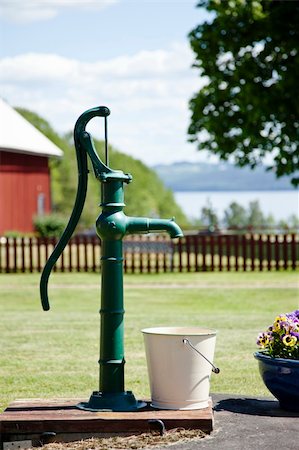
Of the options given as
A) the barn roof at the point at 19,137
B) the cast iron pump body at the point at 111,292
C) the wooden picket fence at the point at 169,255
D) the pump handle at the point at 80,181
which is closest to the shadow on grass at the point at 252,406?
the cast iron pump body at the point at 111,292

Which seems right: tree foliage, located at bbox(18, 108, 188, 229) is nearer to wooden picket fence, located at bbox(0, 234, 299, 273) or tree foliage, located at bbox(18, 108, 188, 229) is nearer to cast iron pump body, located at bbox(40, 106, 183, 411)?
wooden picket fence, located at bbox(0, 234, 299, 273)

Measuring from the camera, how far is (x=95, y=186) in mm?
71188

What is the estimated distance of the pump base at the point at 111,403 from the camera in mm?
6570

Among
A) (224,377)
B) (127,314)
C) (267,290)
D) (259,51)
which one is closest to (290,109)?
(259,51)

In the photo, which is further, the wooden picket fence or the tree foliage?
the tree foliage

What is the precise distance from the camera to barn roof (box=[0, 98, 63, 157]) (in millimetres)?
39625

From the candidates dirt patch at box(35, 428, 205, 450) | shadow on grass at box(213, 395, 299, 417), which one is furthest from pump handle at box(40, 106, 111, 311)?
shadow on grass at box(213, 395, 299, 417)

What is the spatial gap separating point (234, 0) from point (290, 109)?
12.9 feet

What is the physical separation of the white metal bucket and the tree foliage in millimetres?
36228

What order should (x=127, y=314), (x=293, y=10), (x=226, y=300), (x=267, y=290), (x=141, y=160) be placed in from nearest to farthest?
1. (x=127, y=314)
2. (x=226, y=300)
3. (x=267, y=290)
4. (x=293, y=10)
5. (x=141, y=160)

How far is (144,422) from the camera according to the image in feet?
20.6

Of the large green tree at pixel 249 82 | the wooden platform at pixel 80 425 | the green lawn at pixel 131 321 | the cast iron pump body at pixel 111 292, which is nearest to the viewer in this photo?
the wooden platform at pixel 80 425

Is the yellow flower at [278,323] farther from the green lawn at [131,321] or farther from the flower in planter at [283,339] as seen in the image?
the green lawn at [131,321]

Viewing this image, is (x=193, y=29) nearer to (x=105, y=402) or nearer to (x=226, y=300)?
(x=226, y=300)
